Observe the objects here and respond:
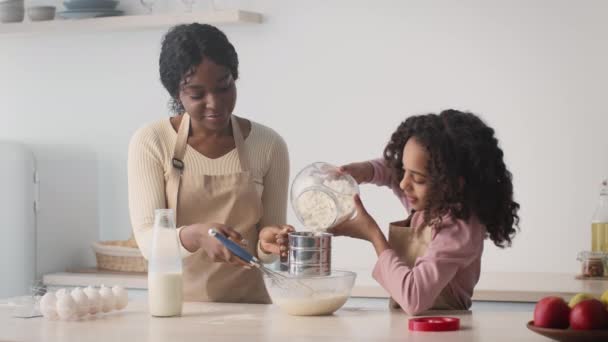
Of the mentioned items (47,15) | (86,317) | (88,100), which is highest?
(47,15)

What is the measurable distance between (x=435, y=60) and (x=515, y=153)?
0.45 metres

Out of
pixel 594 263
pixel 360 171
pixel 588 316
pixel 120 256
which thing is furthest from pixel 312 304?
pixel 120 256

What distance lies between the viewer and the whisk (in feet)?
7.59

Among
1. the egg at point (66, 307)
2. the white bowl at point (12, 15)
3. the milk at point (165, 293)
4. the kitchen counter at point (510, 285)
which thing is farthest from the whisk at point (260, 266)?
the white bowl at point (12, 15)

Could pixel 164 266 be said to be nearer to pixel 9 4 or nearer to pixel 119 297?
pixel 119 297

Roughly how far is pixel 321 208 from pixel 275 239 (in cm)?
23

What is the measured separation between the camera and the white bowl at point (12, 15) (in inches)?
173

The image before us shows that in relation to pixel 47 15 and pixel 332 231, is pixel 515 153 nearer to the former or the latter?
pixel 332 231

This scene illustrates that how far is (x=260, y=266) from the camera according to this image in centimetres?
231

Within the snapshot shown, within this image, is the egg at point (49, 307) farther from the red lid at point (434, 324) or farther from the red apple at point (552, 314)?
the red apple at point (552, 314)

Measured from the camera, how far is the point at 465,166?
2459 mm

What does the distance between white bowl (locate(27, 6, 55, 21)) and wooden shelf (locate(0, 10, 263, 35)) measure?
4 cm

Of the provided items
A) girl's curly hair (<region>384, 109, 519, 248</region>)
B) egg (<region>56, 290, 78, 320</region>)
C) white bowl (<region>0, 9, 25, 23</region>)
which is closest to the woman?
egg (<region>56, 290, 78, 320</region>)

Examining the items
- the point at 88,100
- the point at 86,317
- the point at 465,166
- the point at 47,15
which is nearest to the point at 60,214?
the point at 88,100
